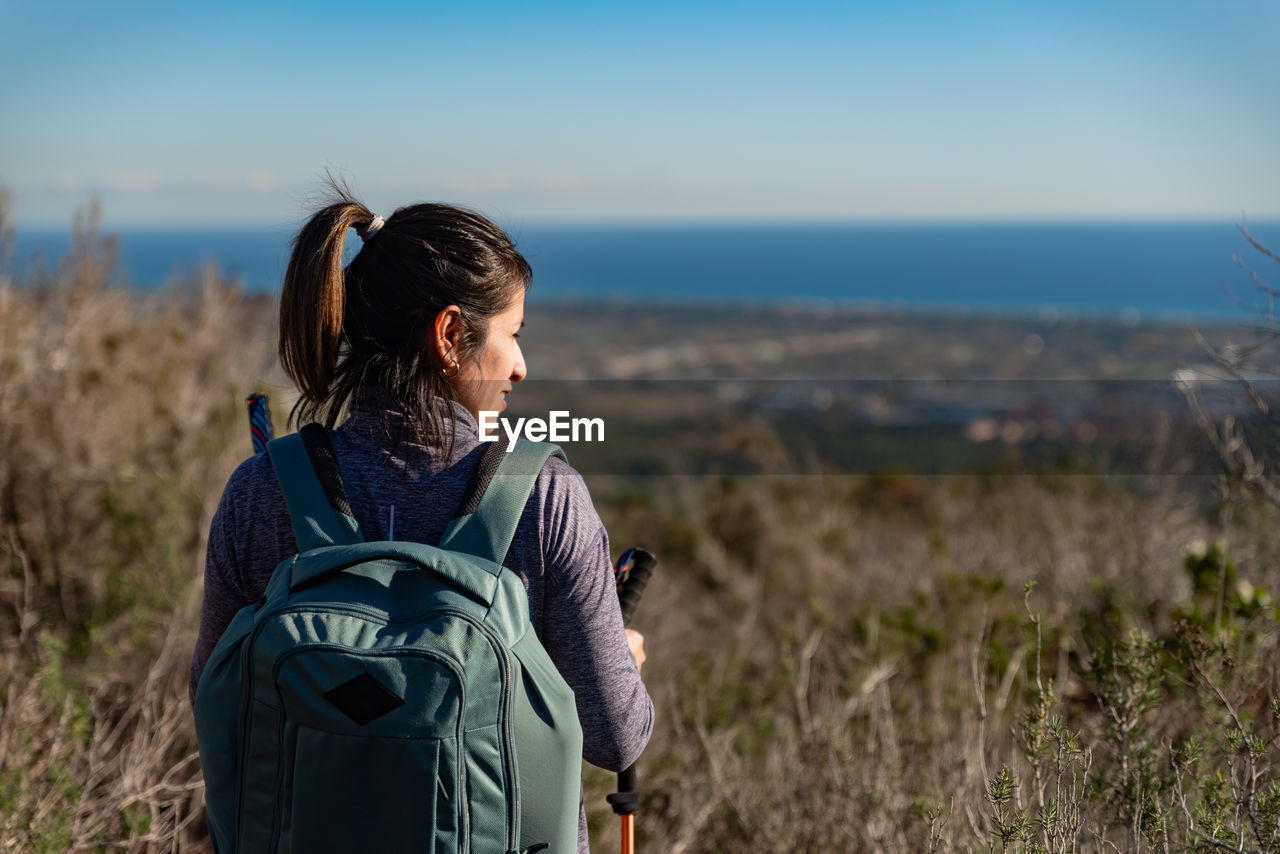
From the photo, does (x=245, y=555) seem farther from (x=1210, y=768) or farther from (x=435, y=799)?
(x=1210, y=768)

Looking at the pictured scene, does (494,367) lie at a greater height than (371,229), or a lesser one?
lesser

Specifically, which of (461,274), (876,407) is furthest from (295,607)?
(876,407)

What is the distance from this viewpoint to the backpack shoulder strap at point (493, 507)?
1462mm

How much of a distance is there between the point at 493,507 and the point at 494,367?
320 millimetres

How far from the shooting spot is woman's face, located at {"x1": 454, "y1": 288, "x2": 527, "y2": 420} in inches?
66.0

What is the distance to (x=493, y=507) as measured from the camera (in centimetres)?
148

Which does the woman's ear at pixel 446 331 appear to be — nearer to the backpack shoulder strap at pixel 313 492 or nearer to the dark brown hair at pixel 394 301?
the dark brown hair at pixel 394 301

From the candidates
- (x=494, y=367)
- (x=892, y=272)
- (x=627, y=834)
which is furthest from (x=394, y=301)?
(x=892, y=272)

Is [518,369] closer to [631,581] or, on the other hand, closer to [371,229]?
[371,229]

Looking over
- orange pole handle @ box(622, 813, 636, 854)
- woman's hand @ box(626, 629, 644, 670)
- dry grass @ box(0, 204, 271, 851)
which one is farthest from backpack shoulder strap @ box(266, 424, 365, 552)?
dry grass @ box(0, 204, 271, 851)

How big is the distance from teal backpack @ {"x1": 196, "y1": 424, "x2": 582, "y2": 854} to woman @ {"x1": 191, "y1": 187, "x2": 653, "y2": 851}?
7 centimetres

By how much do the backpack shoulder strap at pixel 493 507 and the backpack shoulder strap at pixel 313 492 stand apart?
0.54 feet

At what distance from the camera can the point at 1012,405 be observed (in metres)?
13.7

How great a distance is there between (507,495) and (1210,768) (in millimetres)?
2168
